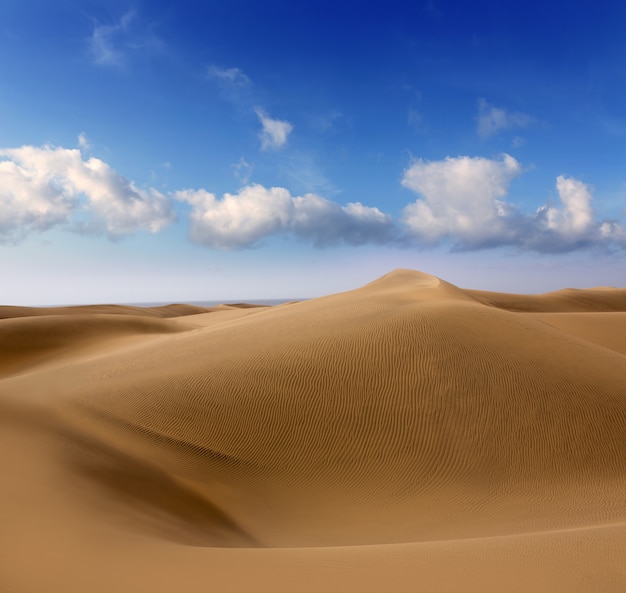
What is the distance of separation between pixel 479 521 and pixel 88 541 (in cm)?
551

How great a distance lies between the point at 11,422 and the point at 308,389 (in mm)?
5516

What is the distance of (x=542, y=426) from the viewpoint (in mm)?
9688

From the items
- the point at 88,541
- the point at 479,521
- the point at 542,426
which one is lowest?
the point at 479,521

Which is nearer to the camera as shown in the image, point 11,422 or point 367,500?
point 11,422

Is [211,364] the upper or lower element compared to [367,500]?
upper

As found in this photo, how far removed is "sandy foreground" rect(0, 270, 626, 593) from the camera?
3.70 metres

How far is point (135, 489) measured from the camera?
6.16 m

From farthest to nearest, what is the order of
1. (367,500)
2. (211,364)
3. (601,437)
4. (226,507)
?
(211,364)
(601,437)
(367,500)
(226,507)

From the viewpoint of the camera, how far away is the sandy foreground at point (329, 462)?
146 inches

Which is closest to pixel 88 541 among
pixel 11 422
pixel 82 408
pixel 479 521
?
pixel 11 422

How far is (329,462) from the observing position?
891 cm

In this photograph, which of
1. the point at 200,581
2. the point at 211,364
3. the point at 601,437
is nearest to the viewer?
the point at 200,581

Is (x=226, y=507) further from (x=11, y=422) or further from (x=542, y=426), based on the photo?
(x=542, y=426)

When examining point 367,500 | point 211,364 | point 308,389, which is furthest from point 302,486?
Answer: point 211,364
